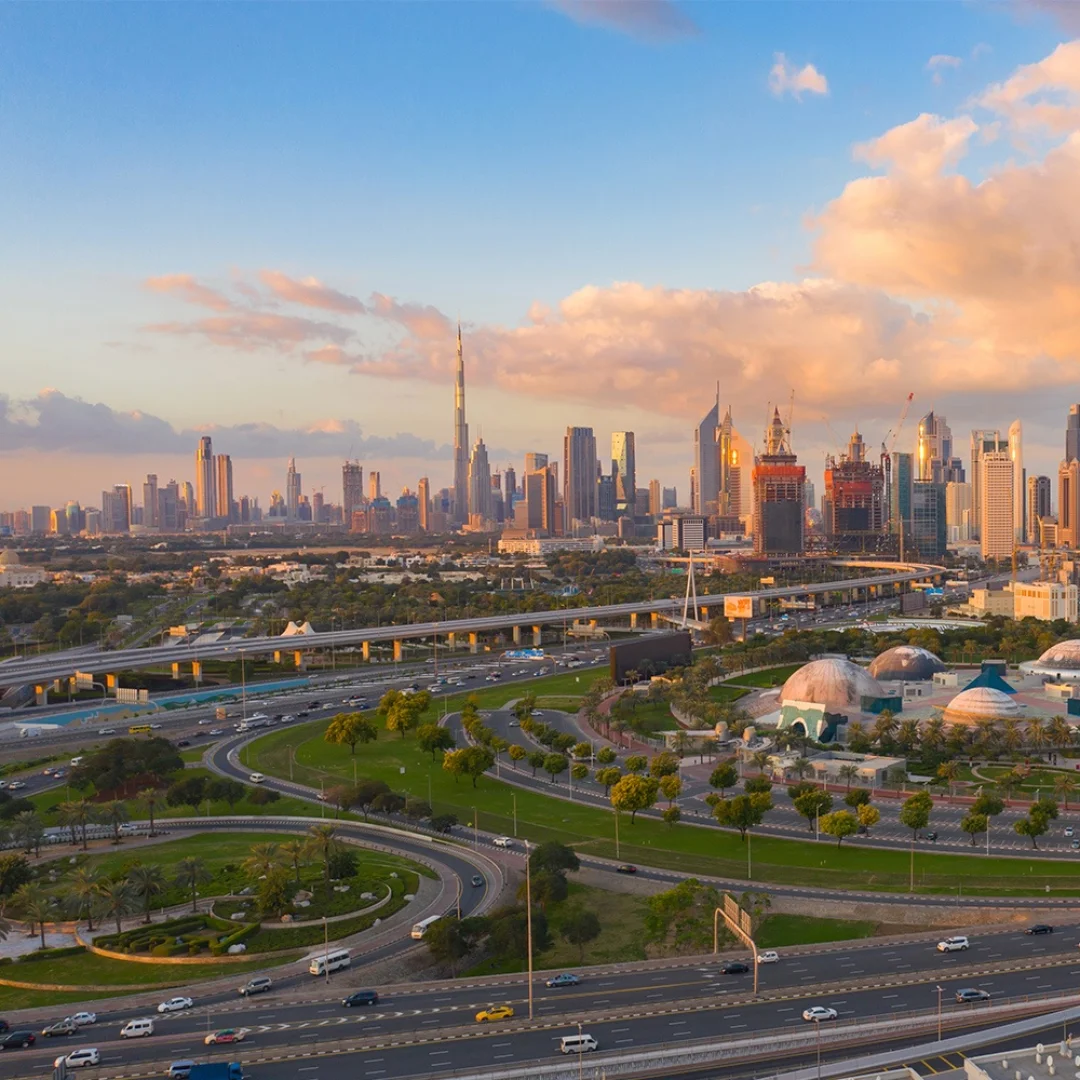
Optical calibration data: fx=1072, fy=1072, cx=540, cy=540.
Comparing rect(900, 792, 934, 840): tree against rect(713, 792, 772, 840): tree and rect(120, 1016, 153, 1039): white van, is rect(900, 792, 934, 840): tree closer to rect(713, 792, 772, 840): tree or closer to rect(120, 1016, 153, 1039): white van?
rect(713, 792, 772, 840): tree

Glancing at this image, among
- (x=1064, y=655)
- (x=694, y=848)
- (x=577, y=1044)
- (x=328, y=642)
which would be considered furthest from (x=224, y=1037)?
(x=328, y=642)

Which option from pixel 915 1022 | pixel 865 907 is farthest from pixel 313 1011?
pixel 865 907

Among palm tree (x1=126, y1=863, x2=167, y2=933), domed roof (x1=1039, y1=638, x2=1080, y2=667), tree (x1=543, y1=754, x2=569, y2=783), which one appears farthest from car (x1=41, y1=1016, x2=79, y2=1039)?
domed roof (x1=1039, y1=638, x2=1080, y2=667)

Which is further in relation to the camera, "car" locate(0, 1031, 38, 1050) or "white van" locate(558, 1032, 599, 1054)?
"car" locate(0, 1031, 38, 1050)

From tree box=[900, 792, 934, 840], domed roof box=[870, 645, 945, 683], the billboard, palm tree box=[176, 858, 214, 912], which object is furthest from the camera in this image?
the billboard

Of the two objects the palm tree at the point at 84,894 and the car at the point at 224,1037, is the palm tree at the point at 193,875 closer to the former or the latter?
the palm tree at the point at 84,894

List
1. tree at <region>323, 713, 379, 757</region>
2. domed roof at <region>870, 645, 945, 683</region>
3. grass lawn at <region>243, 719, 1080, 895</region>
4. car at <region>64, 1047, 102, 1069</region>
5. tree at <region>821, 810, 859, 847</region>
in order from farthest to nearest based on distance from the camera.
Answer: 1. domed roof at <region>870, 645, 945, 683</region>
2. tree at <region>323, 713, 379, 757</region>
3. tree at <region>821, 810, 859, 847</region>
4. grass lawn at <region>243, 719, 1080, 895</region>
5. car at <region>64, 1047, 102, 1069</region>

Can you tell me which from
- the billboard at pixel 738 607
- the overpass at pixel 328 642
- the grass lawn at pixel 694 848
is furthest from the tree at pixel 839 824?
the billboard at pixel 738 607
